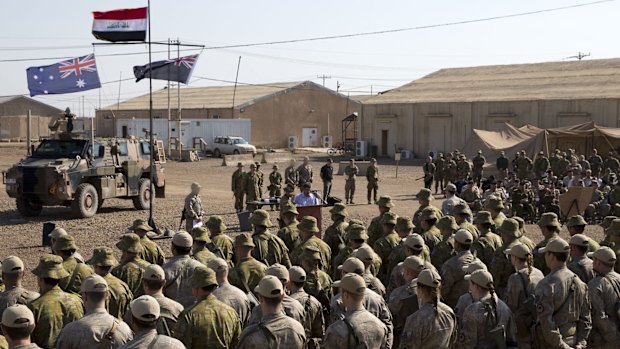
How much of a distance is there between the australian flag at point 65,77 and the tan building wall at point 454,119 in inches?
970

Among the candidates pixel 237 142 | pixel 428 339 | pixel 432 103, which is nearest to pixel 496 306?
pixel 428 339

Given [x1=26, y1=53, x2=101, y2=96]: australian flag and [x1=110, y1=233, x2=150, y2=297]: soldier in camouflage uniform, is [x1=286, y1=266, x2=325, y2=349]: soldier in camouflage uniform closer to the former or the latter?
[x1=110, y1=233, x2=150, y2=297]: soldier in camouflage uniform

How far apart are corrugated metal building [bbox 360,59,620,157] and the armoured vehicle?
2437 centimetres

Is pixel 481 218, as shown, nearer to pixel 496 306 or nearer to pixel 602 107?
pixel 496 306

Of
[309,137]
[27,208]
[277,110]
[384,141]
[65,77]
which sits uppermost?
[277,110]

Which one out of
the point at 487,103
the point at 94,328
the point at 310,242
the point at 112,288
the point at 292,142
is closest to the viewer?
the point at 94,328

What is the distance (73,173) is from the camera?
1981 cm

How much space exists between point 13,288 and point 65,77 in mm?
16889

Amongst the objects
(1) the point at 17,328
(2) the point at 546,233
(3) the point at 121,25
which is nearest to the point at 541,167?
(3) the point at 121,25

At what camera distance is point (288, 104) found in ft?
193

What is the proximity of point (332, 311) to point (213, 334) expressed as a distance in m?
1.26

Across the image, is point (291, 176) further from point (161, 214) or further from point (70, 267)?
point (70, 267)

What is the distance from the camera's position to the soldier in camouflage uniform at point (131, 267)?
790 centimetres

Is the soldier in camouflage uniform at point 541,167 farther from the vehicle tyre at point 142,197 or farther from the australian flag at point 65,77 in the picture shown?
the australian flag at point 65,77
